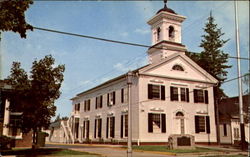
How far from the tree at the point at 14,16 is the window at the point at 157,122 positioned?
68.7 feet

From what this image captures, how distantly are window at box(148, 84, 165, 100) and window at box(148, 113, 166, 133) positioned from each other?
1897mm

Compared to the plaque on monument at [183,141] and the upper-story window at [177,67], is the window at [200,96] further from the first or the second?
the plaque on monument at [183,141]

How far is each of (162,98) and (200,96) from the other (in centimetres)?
550

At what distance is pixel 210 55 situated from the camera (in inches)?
1586

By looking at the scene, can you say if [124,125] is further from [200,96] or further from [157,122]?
[200,96]

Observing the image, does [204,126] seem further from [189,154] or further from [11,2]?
[11,2]

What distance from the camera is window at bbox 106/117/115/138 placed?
33594 millimetres

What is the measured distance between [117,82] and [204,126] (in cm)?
1139

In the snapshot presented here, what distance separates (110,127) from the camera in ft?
113

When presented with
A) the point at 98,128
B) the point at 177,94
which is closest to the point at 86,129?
the point at 98,128

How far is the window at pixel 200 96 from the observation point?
32500 millimetres

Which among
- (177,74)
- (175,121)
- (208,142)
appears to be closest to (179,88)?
(177,74)

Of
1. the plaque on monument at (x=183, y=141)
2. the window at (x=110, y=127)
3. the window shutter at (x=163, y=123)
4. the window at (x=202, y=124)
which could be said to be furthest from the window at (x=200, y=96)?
the window at (x=110, y=127)

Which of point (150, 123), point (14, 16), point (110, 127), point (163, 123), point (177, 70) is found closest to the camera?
point (14, 16)
